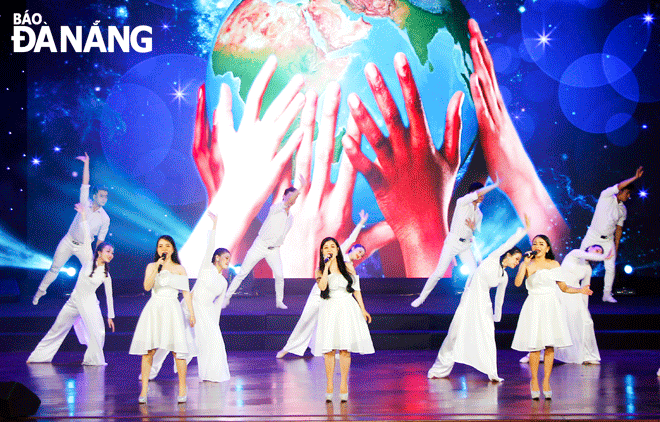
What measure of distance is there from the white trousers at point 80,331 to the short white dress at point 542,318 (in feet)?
13.3

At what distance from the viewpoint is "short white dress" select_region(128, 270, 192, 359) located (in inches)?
202

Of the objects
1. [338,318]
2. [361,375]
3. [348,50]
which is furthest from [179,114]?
[338,318]

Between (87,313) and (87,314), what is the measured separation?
10 millimetres

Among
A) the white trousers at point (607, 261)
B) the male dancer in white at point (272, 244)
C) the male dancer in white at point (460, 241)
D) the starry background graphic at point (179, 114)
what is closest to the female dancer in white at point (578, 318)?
the male dancer in white at point (460, 241)

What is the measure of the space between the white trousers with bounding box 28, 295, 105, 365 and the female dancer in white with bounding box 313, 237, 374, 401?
107 inches

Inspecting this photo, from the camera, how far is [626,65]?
10.4 meters

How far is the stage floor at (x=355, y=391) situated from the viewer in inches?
189

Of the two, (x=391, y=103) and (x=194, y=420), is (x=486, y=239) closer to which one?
(x=391, y=103)

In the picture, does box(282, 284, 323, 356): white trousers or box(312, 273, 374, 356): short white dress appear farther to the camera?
box(282, 284, 323, 356): white trousers

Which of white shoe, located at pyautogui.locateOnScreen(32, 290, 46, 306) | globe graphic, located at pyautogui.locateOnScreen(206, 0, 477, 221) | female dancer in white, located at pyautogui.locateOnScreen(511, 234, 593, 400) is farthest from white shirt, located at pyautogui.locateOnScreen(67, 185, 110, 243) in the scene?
female dancer in white, located at pyautogui.locateOnScreen(511, 234, 593, 400)

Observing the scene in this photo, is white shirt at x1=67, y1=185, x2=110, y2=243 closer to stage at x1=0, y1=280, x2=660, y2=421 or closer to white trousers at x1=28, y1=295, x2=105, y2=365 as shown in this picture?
stage at x1=0, y1=280, x2=660, y2=421

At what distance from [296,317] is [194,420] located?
3445mm

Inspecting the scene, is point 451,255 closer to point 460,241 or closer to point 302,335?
point 460,241

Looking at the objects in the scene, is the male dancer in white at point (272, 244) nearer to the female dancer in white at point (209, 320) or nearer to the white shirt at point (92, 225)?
the white shirt at point (92, 225)
